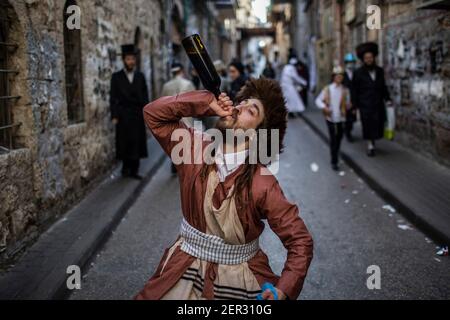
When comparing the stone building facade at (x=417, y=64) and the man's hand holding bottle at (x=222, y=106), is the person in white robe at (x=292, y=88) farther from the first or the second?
the man's hand holding bottle at (x=222, y=106)

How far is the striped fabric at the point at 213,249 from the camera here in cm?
247

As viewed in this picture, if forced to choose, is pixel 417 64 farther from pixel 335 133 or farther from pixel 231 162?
pixel 231 162

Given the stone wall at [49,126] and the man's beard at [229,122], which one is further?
the stone wall at [49,126]

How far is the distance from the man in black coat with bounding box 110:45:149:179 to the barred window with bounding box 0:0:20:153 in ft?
9.95

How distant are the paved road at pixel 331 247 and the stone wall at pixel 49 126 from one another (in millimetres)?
717

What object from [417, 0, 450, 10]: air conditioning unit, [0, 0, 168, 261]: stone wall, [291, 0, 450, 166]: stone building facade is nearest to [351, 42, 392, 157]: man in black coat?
[291, 0, 450, 166]: stone building facade

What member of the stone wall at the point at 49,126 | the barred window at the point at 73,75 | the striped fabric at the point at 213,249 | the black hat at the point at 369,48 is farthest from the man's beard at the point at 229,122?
the black hat at the point at 369,48

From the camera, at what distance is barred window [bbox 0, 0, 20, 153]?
17.3 ft

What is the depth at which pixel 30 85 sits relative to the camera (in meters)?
5.57

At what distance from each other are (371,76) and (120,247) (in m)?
5.97

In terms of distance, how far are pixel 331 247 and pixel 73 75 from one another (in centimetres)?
399

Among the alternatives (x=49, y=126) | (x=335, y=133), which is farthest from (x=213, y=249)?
(x=335, y=133)

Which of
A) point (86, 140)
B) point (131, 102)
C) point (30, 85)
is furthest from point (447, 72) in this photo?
point (30, 85)
